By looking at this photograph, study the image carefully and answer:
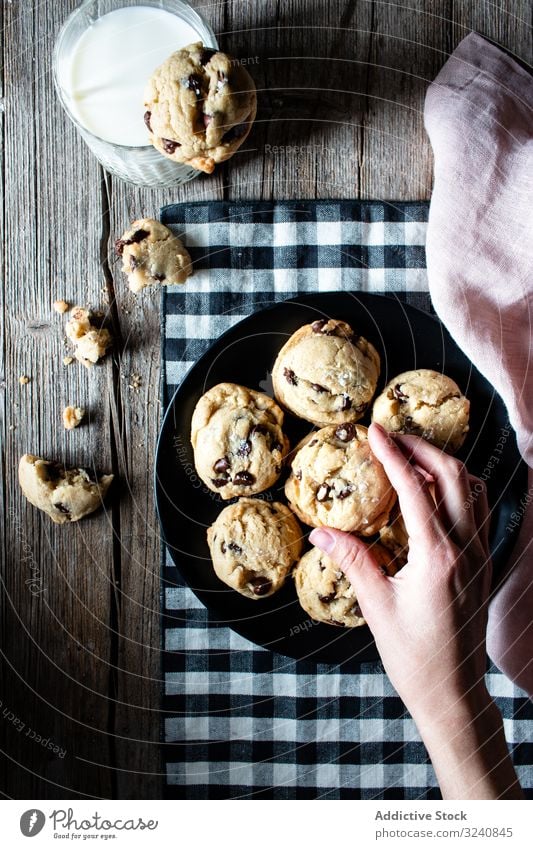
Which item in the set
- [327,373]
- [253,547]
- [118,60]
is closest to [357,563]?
[253,547]

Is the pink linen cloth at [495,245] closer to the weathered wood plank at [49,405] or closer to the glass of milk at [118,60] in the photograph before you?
the glass of milk at [118,60]

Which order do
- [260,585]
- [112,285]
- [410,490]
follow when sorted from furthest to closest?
[112,285] < [260,585] < [410,490]

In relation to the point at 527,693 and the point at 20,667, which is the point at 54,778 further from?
the point at 527,693

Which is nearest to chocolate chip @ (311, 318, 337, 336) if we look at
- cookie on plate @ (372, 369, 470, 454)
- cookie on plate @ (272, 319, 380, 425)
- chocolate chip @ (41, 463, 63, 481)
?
cookie on plate @ (272, 319, 380, 425)

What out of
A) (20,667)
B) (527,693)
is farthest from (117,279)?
(527,693)

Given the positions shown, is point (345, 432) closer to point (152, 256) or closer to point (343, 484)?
point (343, 484)
